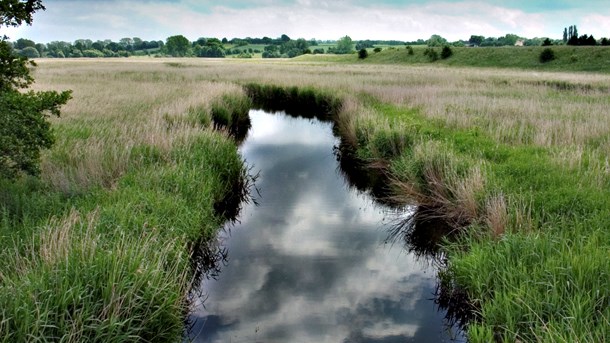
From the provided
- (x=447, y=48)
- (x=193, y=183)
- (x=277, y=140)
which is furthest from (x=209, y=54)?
(x=193, y=183)

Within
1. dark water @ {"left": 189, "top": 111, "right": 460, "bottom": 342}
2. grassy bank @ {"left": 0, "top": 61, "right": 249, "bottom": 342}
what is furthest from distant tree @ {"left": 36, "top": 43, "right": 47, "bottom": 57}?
dark water @ {"left": 189, "top": 111, "right": 460, "bottom": 342}

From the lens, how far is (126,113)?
1359 centimetres

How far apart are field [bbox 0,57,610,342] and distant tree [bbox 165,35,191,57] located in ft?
423

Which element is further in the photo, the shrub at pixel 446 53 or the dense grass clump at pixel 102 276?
the shrub at pixel 446 53

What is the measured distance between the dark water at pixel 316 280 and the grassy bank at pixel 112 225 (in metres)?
0.60

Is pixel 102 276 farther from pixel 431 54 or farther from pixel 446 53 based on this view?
pixel 431 54

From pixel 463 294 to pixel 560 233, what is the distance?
132 cm

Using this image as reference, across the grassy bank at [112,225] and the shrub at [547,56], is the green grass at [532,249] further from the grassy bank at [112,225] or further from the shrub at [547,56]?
the shrub at [547,56]

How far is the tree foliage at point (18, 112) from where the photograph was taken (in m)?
5.79

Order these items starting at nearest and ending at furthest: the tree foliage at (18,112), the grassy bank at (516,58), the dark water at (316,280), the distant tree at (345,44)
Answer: the dark water at (316,280) → the tree foliage at (18,112) → the grassy bank at (516,58) → the distant tree at (345,44)

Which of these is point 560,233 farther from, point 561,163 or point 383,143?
point 383,143

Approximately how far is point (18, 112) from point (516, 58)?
56.6 meters

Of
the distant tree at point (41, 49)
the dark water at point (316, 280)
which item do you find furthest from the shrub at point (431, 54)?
the distant tree at point (41, 49)

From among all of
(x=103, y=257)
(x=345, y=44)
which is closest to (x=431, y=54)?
(x=103, y=257)
